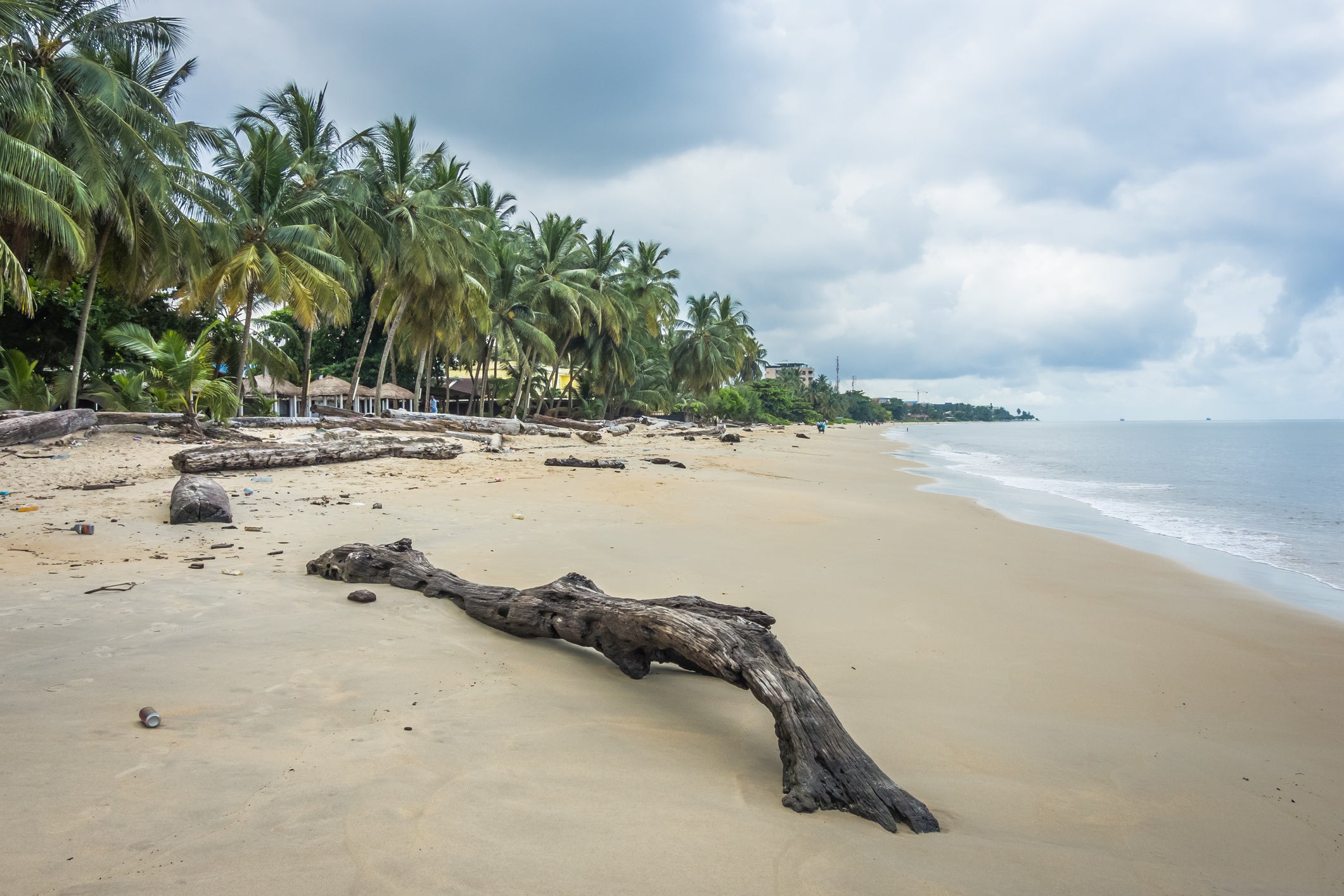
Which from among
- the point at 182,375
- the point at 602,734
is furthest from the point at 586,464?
the point at 602,734

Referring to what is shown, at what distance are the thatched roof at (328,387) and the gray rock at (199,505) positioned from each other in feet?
93.5

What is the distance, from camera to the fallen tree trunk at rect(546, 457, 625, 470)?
47.4 feet

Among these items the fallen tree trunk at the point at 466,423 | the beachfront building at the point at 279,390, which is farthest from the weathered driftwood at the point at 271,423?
the beachfront building at the point at 279,390

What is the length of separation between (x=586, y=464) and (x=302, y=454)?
547 cm

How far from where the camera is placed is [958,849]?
2449mm

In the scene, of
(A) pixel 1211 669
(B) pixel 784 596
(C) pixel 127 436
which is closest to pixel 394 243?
(C) pixel 127 436

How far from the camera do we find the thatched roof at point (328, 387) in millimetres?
32625

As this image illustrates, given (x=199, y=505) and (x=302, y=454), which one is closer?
(x=199, y=505)

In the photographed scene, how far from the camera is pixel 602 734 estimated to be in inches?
120

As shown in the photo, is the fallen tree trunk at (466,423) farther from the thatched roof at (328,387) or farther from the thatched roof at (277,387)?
the thatched roof at (277,387)

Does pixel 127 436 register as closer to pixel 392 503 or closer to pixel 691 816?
pixel 392 503

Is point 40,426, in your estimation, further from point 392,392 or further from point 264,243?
point 392,392

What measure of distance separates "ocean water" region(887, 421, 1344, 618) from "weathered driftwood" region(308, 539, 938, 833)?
6.46 meters

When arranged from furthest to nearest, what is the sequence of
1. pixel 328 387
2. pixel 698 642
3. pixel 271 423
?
pixel 328 387, pixel 271 423, pixel 698 642
